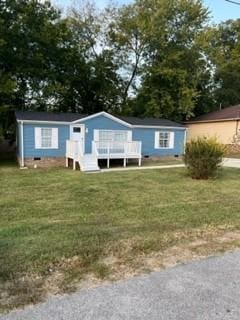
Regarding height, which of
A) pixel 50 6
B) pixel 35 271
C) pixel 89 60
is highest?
pixel 50 6

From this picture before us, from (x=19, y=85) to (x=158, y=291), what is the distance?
19.8m

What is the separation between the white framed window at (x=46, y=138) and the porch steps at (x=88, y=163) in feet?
7.79

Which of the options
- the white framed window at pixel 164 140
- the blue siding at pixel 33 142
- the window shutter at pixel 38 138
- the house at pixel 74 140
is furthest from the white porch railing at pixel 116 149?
the white framed window at pixel 164 140

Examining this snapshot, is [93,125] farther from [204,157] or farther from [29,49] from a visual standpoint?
[29,49]

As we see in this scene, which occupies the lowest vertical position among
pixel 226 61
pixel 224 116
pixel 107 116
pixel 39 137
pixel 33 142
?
pixel 33 142

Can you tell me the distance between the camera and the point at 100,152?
14.6 m

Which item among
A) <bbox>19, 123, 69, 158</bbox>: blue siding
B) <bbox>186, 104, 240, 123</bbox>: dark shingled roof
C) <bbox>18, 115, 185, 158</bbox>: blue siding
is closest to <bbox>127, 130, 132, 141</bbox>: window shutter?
<bbox>18, 115, 185, 158</bbox>: blue siding

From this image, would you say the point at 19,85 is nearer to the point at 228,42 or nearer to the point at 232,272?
the point at 232,272

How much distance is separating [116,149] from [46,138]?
355cm

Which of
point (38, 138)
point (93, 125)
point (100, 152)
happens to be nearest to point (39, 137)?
point (38, 138)

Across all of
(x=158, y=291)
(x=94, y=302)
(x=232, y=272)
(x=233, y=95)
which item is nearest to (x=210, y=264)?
(x=232, y=272)

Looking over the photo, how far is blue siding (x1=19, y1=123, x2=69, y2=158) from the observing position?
1414 centimetres

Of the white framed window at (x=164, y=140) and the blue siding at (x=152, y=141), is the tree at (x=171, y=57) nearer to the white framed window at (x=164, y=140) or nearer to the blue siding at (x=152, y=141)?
the blue siding at (x=152, y=141)

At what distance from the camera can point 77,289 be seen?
289 cm
